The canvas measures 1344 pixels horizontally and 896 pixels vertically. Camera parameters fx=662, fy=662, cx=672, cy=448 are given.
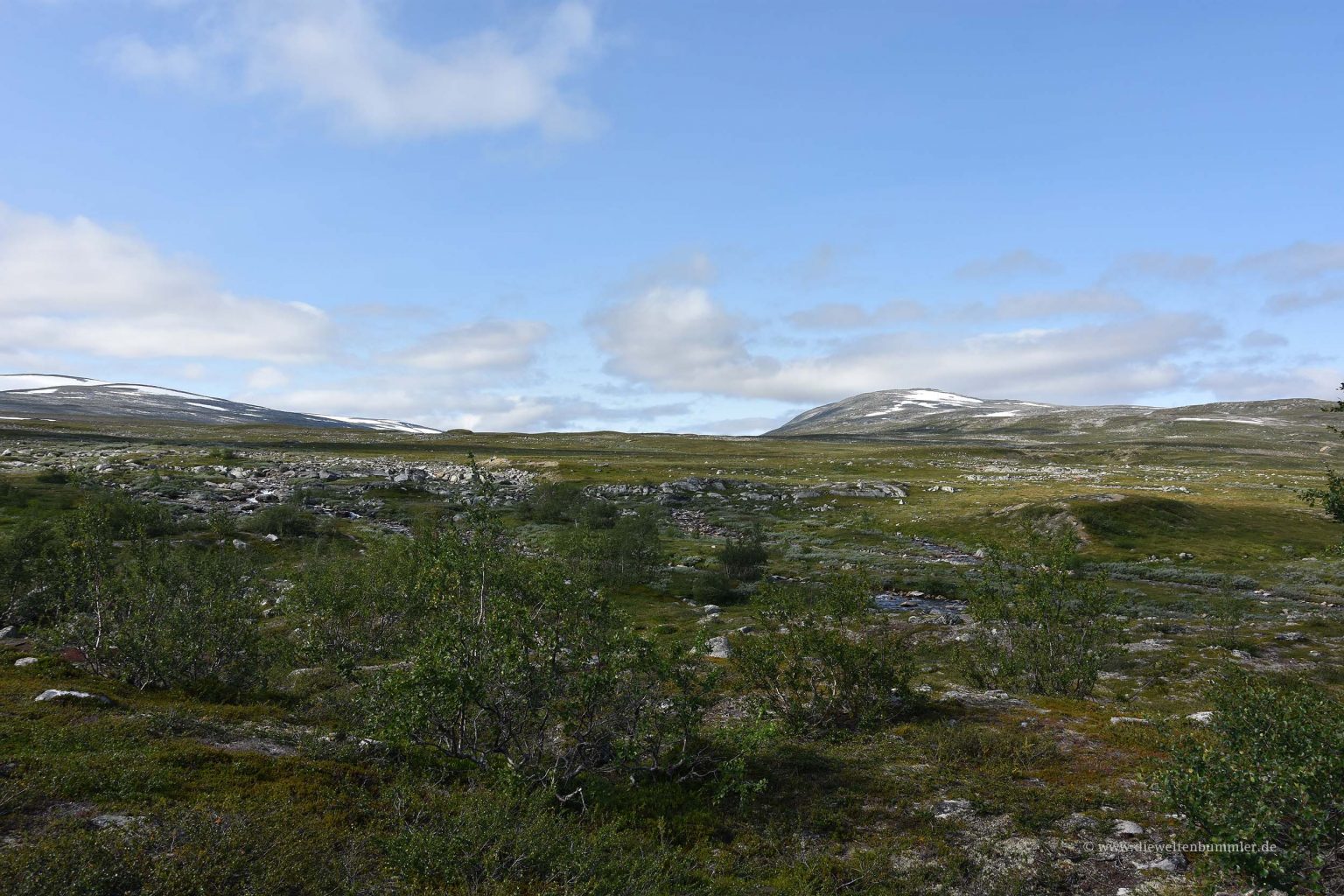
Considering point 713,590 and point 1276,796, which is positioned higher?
point 1276,796

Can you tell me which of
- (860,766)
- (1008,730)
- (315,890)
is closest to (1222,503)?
(1008,730)

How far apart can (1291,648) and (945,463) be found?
368 ft

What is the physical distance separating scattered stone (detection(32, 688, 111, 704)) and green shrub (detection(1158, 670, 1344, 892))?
63.5 feet

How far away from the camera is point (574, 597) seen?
13.7 meters

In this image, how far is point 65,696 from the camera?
1360cm

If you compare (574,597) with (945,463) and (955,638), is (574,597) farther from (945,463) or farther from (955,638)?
(945,463)

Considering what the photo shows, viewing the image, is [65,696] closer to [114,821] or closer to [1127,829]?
[114,821]

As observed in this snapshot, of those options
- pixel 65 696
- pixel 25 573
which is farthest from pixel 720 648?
pixel 25 573

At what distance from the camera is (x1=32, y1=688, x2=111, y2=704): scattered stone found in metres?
13.5

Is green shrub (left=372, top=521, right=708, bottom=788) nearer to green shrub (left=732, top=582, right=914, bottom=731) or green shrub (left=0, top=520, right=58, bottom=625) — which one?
green shrub (left=732, top=582, right=914, bottom=731)

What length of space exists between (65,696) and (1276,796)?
21.0m

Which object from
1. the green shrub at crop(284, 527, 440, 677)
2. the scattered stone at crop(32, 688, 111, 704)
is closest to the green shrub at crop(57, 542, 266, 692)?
the green shrub at crop(284, 527, 440, 677)

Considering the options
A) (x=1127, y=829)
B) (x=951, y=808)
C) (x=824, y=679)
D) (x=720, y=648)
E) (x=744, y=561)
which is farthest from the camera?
(x=744, y=561)

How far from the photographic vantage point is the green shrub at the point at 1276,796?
26.4ft
